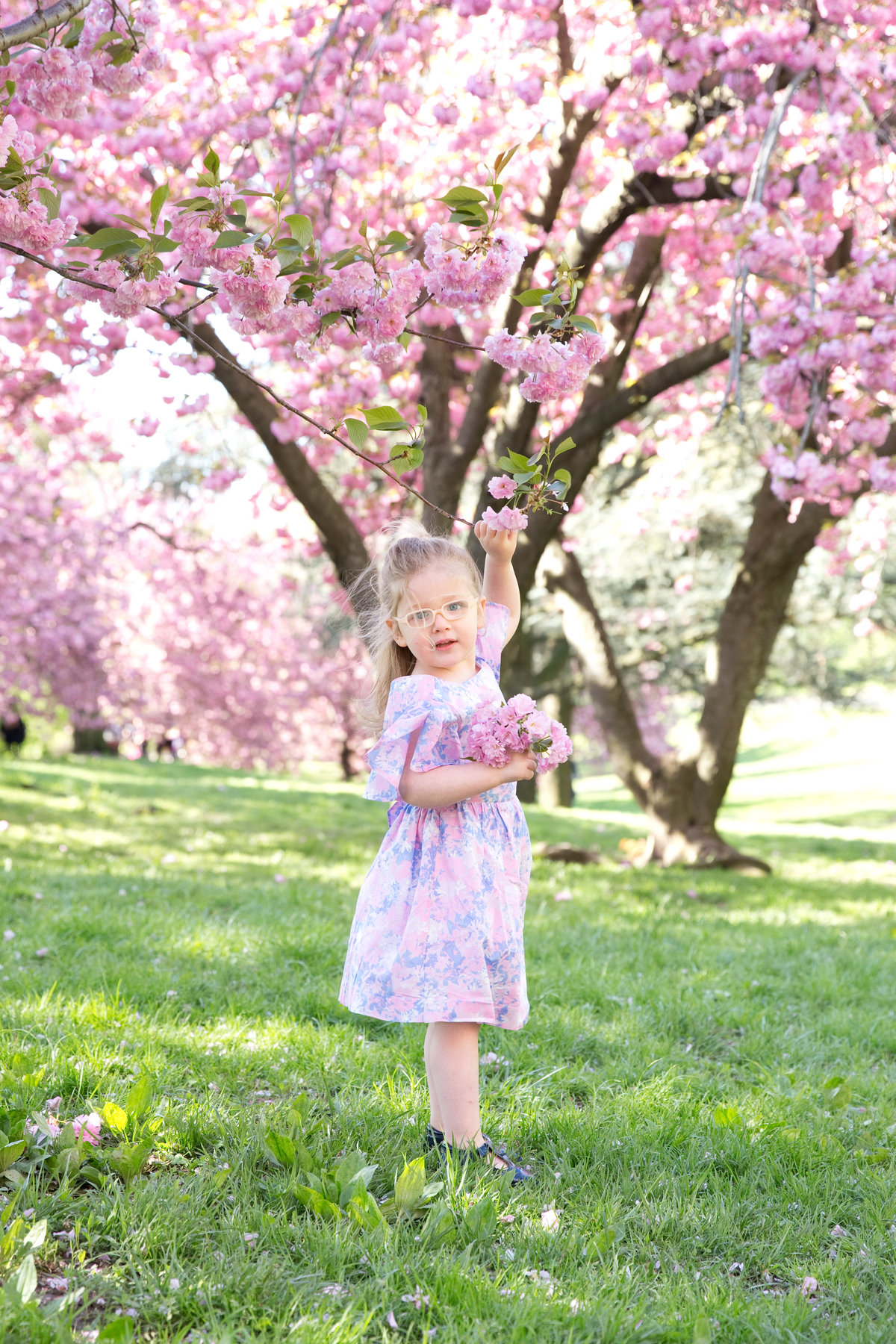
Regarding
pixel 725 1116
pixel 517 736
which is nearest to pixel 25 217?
pixel 517 736

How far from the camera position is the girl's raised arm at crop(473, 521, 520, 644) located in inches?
96.8

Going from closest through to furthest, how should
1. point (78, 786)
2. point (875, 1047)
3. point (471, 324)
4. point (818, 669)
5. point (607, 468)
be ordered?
point (875, 1047), point (471, 324), point (78, 786), point (607, 468), point (818, 669)

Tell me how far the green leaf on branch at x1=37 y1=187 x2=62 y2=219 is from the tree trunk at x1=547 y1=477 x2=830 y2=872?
17.8 feet

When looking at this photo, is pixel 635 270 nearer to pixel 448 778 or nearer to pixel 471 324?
pixel 471 324

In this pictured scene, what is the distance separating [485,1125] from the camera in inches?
94.7

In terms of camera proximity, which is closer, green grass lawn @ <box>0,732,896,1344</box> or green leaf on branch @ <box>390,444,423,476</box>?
green grass lawn @ <box>0,732,896,1344</box>

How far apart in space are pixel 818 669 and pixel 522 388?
13.1 meters

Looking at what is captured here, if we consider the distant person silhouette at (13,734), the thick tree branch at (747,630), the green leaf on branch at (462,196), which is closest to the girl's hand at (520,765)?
the green leaf on branch at (462,196)

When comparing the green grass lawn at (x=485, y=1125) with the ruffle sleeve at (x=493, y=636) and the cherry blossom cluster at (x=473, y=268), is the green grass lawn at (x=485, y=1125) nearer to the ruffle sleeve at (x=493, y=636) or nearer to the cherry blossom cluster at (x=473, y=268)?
the ruffle sleeve at (x=493, y=636)

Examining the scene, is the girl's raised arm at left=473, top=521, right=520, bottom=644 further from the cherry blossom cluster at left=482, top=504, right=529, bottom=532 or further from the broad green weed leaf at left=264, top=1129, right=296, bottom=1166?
the broad green weed leaf at left=264, top=1129, right=296, bottom=1166

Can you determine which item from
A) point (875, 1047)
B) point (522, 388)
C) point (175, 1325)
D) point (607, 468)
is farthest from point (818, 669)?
point (175, 1325)

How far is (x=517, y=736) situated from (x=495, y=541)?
55 cm

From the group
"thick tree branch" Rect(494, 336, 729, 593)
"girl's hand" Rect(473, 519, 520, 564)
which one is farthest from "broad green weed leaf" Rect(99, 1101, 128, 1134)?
"thick tree branch" Rect(494, 336, 729, 593)

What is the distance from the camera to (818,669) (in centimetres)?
1436
